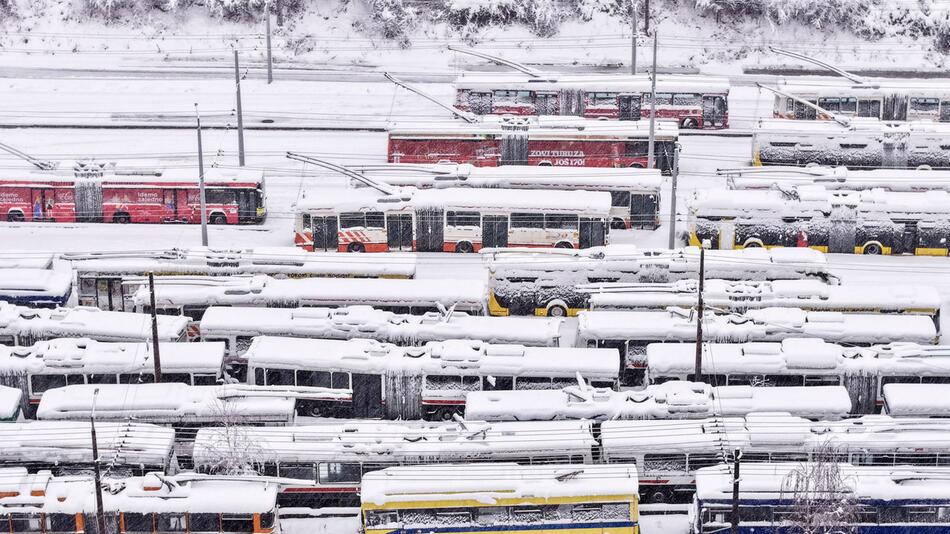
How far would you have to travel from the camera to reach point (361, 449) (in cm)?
3209

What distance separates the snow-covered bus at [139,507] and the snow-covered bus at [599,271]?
14.8m

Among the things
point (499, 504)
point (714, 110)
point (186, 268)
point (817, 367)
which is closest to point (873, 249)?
point (817, 367)

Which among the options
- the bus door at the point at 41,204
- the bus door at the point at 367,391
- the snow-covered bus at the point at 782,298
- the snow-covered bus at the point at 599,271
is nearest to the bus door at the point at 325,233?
the snow-covered bus at the point at 599,271

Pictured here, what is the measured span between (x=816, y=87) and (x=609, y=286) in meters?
25.3

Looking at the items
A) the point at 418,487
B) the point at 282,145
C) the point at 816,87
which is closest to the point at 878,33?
the point at 816,87

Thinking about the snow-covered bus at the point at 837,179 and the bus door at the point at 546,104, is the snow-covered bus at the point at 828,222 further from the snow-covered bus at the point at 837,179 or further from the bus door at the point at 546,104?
the bus door at the point at 546,104

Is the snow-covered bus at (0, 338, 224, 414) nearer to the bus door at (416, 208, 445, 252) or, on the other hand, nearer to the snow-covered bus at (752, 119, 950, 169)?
the bus door at (416, 208, 445, 252)

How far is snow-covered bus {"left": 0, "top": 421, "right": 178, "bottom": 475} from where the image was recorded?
32.2 m

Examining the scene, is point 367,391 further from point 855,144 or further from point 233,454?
point 855,144

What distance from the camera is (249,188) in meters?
51.2

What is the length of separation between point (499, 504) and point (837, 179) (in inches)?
1044

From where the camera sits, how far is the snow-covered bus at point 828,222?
48.3m

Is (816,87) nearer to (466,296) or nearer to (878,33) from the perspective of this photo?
(878,33)

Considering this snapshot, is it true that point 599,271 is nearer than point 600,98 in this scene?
Yes
